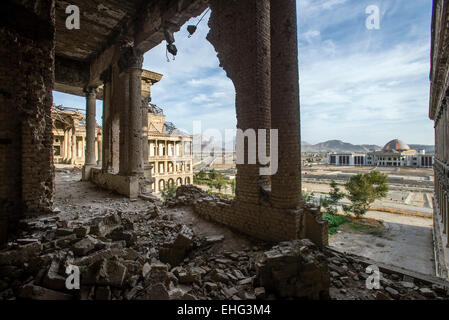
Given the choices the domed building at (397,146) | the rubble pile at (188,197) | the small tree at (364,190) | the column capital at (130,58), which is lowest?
the small tree at (364,190)

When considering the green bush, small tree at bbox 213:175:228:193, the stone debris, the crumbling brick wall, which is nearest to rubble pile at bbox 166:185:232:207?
the stone debris

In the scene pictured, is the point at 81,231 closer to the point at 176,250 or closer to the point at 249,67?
the point at 176,250

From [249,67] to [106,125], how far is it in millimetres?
8040

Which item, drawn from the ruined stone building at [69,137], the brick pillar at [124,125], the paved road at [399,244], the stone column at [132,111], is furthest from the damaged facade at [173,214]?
the ruined stone building at [69,137]

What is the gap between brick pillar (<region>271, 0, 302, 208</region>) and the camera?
4.15 metres

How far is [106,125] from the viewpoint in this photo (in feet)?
32.0

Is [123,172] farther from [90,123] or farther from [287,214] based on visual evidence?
[287,214]

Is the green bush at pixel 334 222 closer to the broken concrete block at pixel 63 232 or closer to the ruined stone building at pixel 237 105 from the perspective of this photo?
the ruined stone building at pixel 237 105

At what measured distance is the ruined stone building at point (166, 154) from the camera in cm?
2794

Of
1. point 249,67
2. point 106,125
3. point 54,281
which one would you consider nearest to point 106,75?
point 106,125

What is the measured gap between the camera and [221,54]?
512 cm

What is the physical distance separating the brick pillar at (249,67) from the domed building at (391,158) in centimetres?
9542

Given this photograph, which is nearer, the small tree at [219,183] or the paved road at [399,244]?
the paved road at [399,244]

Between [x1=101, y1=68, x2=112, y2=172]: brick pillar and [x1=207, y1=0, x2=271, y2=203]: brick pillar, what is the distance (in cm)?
715
